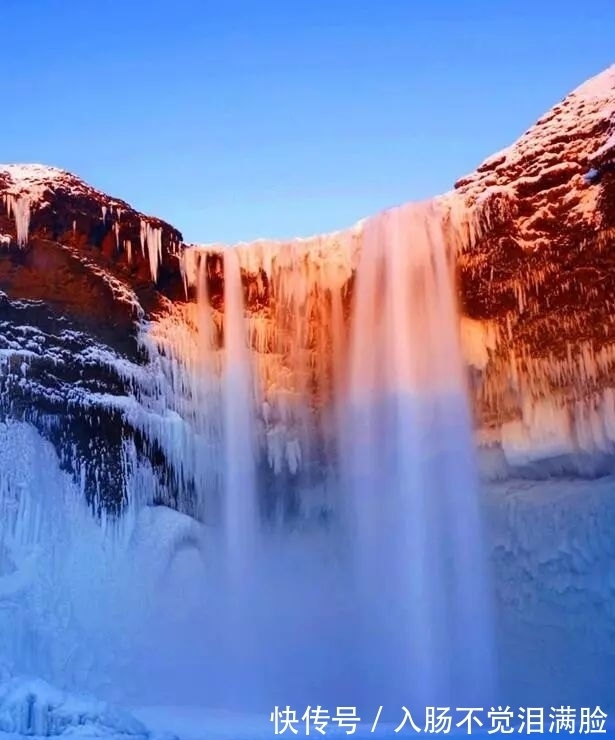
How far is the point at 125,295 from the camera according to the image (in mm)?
13969

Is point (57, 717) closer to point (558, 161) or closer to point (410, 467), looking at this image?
point (410, 467)

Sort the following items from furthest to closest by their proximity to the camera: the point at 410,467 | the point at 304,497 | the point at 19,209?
the point at 304,497, the point at 410,467, the point at 19,209

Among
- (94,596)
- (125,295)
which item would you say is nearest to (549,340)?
(125,295)

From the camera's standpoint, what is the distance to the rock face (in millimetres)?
12992

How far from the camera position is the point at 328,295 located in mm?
14602

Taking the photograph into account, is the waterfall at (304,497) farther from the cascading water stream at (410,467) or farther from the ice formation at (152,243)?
the ice formation at (152,243)

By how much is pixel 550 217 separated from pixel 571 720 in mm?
6691

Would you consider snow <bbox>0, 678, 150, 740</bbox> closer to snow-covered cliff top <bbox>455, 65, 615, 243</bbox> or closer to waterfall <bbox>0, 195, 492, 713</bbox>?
waterfall <bbox>0, 195, 492, 713</bbox>

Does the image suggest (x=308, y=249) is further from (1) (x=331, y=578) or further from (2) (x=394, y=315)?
(1) (x=331, y=578)

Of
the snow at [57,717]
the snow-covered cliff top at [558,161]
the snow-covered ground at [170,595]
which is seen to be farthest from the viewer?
the snow-covered cliff top at [558,161]

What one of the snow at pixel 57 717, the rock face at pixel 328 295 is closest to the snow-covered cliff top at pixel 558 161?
the rock face at pixel 328 295

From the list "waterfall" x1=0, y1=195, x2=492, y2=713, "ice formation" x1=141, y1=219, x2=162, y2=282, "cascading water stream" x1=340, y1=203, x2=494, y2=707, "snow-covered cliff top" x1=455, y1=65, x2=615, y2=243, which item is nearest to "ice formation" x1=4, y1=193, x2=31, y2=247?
"ice formation" x1=141, y1=219, x2=162, y2=282

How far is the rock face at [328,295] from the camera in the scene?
13.0m

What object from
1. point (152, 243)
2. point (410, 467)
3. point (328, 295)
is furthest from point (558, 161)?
point (152, 243)
